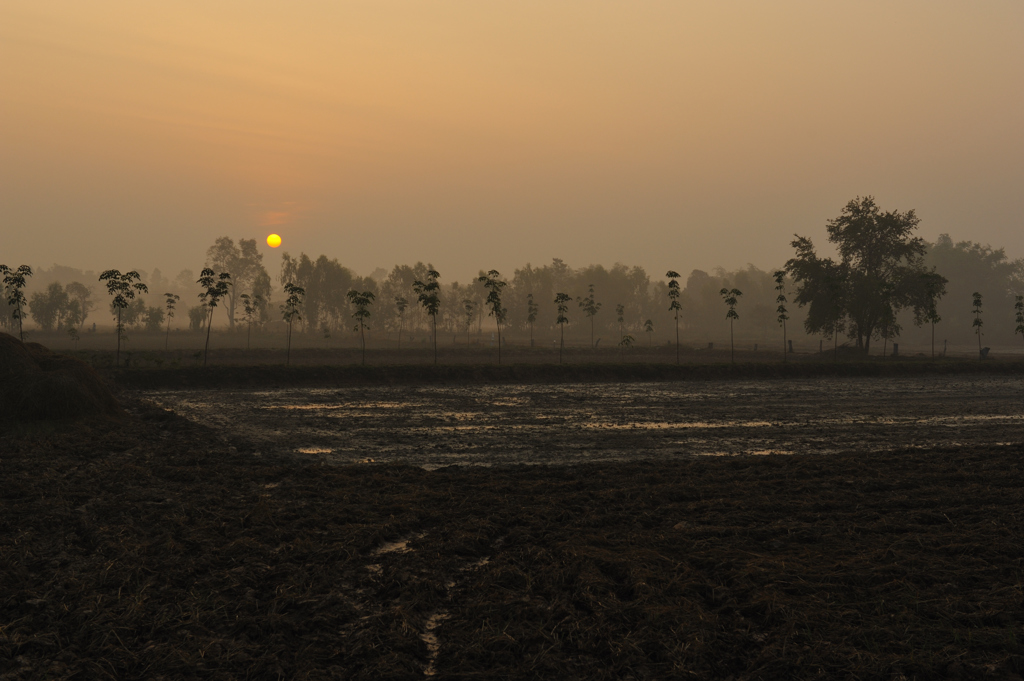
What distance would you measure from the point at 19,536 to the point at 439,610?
717 cm

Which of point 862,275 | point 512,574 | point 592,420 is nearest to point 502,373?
point 592,420

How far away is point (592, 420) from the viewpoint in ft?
78.8

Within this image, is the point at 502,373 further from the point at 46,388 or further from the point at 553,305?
the point at 553,305

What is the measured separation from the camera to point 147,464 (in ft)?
49.4

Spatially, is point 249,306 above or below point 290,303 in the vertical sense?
above

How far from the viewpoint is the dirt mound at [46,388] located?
63.1ft

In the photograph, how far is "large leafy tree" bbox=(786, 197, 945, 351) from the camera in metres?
64.9

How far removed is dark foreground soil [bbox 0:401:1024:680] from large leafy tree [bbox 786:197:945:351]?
57.8 metres

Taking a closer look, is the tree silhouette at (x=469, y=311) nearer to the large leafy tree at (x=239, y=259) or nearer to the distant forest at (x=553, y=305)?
the distant forest at (x=553, y=305)

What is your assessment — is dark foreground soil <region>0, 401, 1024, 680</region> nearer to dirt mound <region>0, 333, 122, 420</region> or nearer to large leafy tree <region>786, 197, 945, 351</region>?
dirt mound <region>0, 333, 122, 420</region>

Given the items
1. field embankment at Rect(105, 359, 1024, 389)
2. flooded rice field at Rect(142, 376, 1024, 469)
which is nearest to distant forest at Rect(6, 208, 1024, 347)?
field embankment at Rect(105, 359, 1024, 389)

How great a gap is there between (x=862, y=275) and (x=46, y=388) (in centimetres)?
7280

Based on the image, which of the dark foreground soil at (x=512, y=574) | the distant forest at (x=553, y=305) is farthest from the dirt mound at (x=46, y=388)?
the distant forest at (x=553, y=305)

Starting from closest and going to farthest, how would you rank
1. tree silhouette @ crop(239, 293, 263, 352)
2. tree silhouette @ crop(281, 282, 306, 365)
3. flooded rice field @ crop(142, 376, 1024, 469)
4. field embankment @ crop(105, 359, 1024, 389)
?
flooded rice field @ crop(142, 376, 1024, 469)
field embankment @ crop(105, 359, 1024, 389)
tree silhouette @ crop(281, 282, 306, 365)
tree silhouette @ crop(239, 293, 263, 352)
